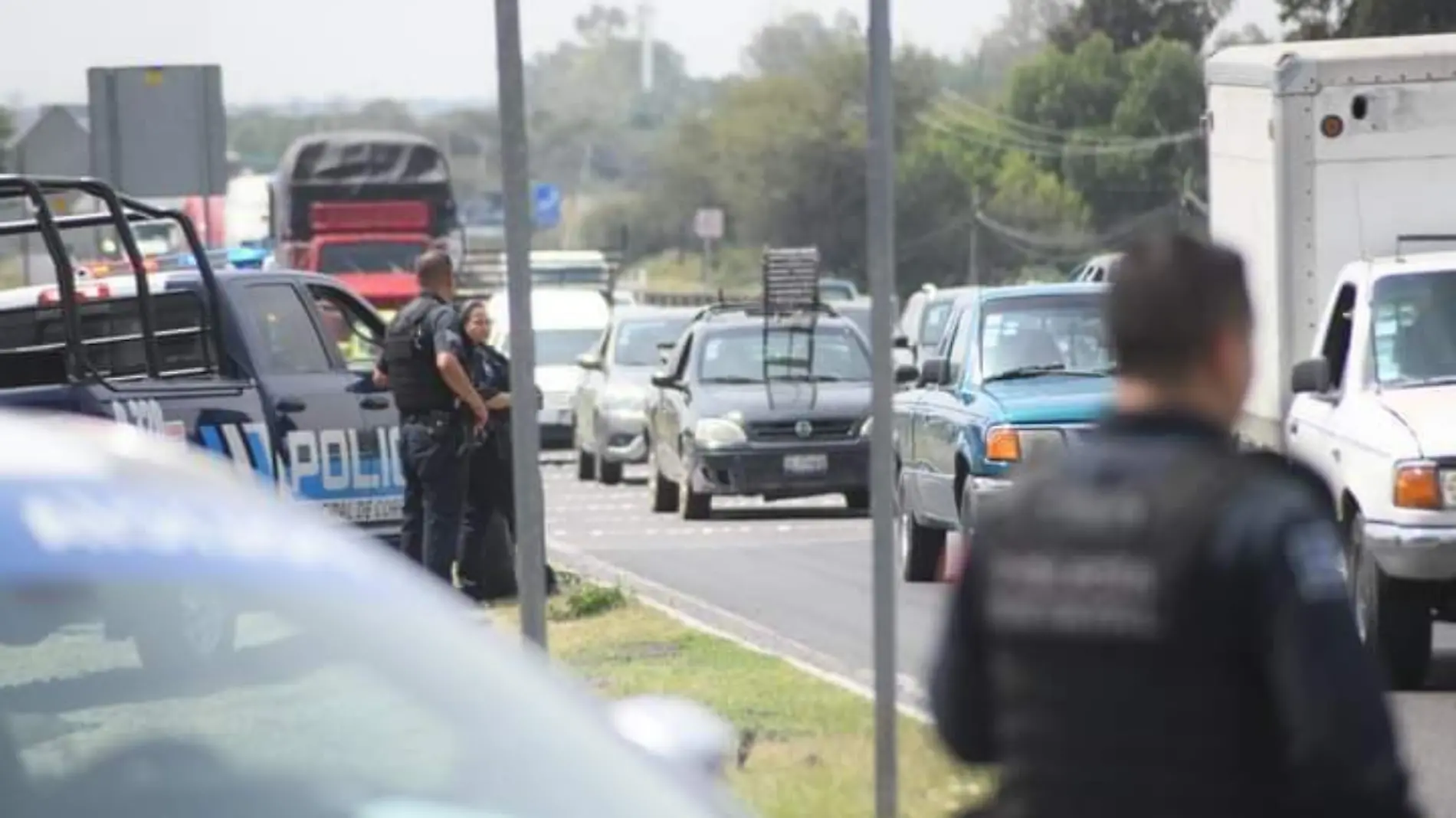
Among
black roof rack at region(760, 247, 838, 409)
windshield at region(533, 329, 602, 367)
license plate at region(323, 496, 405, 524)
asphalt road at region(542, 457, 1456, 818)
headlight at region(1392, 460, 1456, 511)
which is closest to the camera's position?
headlight at region(1392, 460, 1456, 511)

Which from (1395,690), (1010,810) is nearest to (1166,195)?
(1395,690)

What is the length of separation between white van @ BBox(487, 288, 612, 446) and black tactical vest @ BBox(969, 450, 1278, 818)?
Answer: 32.0 m

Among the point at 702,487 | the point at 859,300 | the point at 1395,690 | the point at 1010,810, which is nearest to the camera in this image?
the point at 1010,810

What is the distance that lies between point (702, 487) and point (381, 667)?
20929 millimetres

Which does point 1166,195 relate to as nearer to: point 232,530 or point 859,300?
point 859,300

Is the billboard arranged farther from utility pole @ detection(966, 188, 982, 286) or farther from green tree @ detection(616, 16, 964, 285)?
green tree @ detection(616, 16, 964, 285)

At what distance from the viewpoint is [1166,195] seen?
77000 mm

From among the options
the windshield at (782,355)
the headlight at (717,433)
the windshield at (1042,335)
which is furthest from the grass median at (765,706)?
the windshield at (782,355)

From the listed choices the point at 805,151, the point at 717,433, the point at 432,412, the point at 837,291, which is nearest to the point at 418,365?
the point at 432,412

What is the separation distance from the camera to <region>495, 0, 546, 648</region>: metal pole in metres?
8.46

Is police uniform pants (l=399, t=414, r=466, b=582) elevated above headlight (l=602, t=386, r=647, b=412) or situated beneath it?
elevated above

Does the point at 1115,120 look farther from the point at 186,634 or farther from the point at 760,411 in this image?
the point at 186,634

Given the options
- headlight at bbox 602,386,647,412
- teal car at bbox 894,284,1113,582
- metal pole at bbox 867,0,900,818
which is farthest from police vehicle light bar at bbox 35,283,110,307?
headlight at bbox 602,386,647,412

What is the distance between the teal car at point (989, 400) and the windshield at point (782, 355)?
6.13 meters
